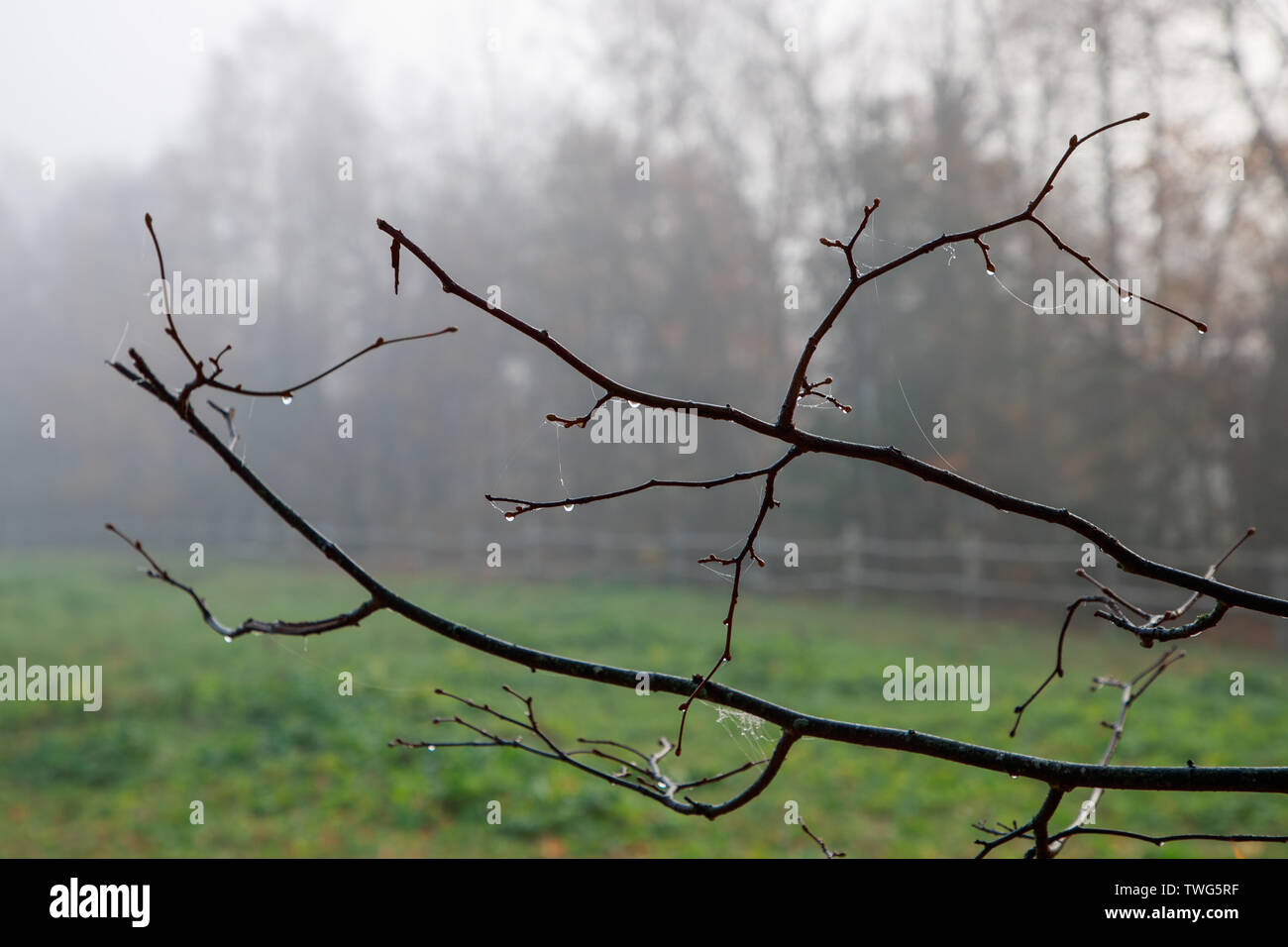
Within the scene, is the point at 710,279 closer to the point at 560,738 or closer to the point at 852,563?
the point at 852,563

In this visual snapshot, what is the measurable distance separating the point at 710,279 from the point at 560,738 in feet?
36.3

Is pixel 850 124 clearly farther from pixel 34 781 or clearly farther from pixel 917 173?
pixel 34 781

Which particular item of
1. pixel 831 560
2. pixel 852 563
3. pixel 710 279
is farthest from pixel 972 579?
pixel 710 279

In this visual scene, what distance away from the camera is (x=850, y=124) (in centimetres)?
1355

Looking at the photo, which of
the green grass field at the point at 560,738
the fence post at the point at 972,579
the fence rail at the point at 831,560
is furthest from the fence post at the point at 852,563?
the green grass field at the point at 560,738

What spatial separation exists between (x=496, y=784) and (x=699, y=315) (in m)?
11.5

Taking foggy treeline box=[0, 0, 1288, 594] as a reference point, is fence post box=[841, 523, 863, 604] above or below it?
below

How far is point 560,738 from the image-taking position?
22.8 ft

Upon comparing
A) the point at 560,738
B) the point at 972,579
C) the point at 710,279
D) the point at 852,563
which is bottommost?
the point at 560,738

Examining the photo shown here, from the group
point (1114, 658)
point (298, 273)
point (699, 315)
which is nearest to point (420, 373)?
point (298, 273)

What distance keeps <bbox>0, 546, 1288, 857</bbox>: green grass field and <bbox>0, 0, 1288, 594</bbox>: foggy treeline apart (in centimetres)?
232

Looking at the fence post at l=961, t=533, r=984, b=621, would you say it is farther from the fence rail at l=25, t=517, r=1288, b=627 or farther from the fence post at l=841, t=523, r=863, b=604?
the fence post at l=841, t=523, r=863, b=604

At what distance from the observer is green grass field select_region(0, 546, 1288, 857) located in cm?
525

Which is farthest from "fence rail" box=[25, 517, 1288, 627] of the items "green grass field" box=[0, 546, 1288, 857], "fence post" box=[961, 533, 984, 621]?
"green grass field" box=[0, 546, 1288, 857]
